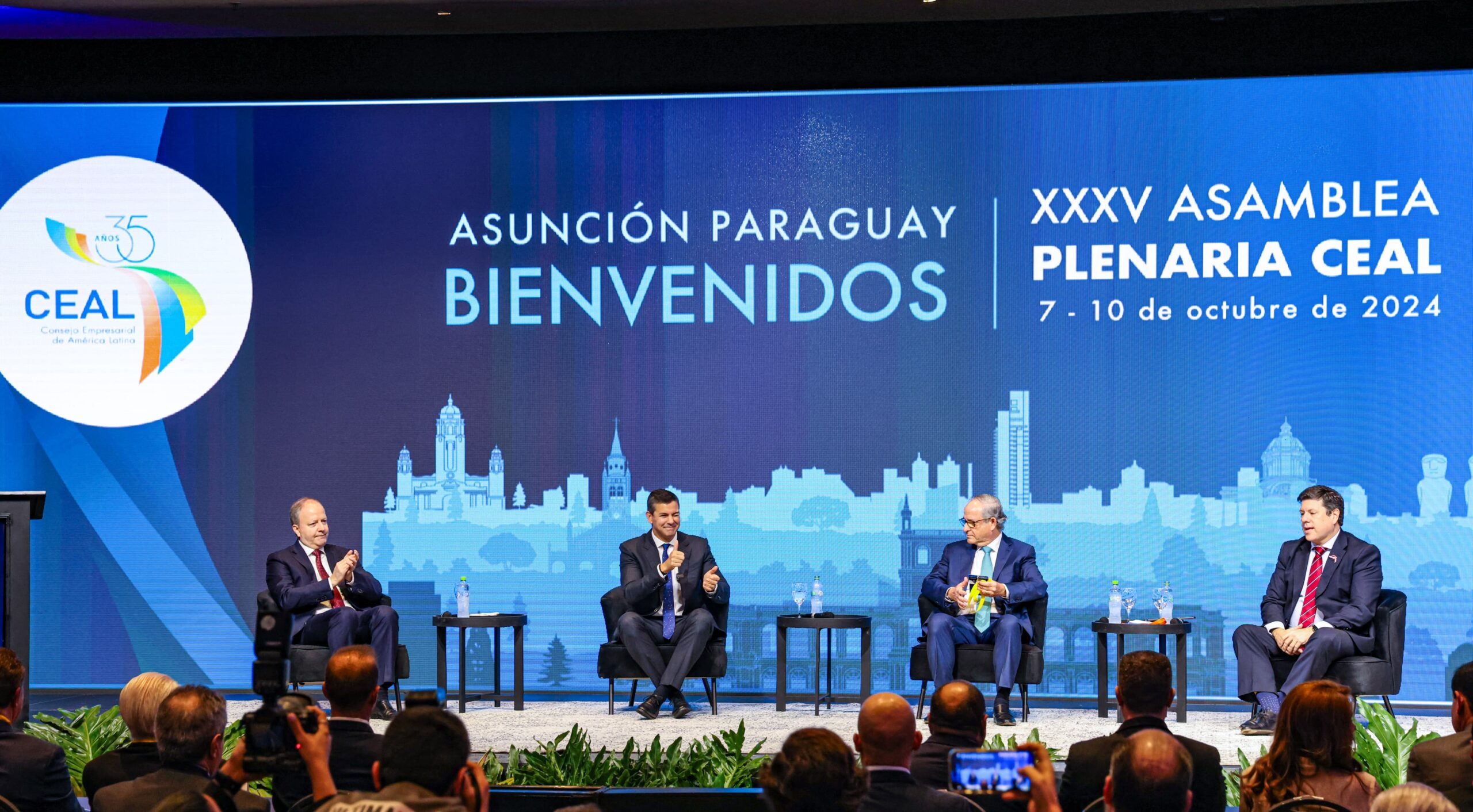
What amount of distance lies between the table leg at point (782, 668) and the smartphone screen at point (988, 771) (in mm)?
4460

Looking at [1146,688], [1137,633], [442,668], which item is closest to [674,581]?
[442,668]

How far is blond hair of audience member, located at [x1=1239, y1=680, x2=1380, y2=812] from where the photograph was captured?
2895 millimetres

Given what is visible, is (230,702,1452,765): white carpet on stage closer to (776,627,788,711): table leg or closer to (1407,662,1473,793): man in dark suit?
(776,627,788,711): table leg

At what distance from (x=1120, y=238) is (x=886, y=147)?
Result: 50.1 inches

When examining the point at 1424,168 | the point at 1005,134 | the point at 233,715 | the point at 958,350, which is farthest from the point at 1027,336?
the point at 233,715

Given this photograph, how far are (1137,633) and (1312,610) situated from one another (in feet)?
2.39

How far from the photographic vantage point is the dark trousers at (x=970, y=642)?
20.6 ft

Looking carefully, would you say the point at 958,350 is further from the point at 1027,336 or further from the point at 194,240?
the point at 194,240

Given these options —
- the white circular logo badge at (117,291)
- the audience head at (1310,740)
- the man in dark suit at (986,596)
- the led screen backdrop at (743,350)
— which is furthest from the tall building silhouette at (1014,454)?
the audience head at (1310,740)

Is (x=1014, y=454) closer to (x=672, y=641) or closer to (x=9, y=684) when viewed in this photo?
(x=672, y=641)

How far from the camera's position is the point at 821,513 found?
7570mm

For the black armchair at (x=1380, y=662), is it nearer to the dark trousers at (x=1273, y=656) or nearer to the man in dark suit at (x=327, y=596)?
the dark trousers at (x=1273, y=656)

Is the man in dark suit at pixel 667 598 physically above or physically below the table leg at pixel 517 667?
above

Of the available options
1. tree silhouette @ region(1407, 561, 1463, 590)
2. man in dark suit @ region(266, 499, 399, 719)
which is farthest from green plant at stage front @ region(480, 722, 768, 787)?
tree silhouette @ region(1407, 561, 1463, 590)
